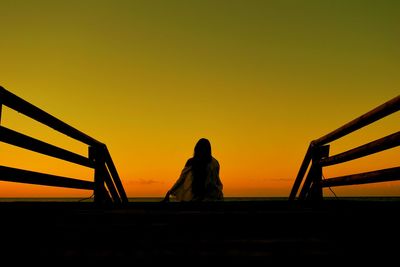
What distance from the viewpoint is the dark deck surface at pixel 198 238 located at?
6.41ft

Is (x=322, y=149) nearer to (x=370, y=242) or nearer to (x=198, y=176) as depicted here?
(x=198, y=176)

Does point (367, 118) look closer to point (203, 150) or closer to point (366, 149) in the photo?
point (366, 149)

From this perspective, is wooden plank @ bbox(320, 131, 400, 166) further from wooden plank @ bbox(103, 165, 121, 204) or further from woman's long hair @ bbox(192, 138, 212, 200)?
wooden plank @ bbox(103, 165, 121, 204)

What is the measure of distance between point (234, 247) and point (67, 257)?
0.82 metres

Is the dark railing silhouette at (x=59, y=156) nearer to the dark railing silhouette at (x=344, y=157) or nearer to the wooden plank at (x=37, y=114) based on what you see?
the wooden plank at (x=37, y=114)

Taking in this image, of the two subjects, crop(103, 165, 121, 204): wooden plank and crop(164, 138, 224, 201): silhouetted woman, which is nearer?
crop(164, 138, 224, 201): silhouetted woman

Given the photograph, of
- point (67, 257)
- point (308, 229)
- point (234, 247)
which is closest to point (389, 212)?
point (308, 229)

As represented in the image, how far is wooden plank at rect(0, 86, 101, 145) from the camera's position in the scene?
4.11m

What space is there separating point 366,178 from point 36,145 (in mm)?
4157

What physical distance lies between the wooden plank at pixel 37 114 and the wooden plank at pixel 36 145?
247 millimetres

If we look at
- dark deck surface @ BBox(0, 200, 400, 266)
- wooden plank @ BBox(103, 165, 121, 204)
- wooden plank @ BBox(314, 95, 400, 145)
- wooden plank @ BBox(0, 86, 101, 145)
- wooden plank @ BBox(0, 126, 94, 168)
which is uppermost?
wooden plank @ BBox(314, 95, 400, 145)

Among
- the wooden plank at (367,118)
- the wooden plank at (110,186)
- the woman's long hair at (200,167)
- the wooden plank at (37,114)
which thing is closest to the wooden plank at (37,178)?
the wooden plank at (37,114)

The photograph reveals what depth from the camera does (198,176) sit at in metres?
7.25

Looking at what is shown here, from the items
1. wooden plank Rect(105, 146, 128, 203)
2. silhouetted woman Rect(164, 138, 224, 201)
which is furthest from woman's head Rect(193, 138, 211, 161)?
wooden plank Rect(105, 146, 128, 203)
